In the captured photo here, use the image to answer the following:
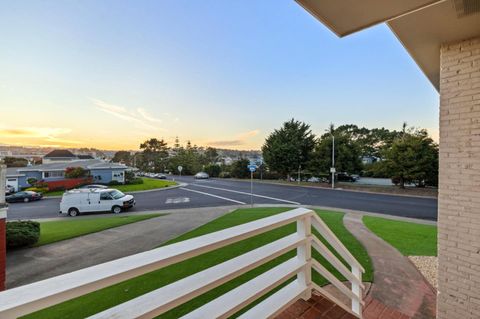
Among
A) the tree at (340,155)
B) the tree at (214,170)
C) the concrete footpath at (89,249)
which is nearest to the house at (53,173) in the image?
the tree at (214,170)

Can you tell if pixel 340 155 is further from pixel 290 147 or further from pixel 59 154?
pixel 59 154

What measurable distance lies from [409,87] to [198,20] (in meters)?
12.8

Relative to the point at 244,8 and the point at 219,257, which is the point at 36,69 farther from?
the point at 219,257

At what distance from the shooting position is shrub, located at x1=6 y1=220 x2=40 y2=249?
9109 mm

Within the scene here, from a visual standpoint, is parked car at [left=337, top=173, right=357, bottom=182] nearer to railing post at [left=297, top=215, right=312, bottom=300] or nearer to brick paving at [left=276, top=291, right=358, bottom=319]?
brick paving at [left=276, top=291, right=358, bottom=319]

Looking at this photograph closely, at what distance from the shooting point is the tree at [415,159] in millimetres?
20797

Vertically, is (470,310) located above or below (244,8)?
below

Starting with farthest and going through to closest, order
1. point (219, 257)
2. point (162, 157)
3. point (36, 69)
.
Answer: point (162, 157) < point (36, 69) < point (219, 257)

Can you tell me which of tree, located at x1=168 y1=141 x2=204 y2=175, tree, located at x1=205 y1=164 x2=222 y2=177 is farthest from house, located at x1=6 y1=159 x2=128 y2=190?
tree, located at x1=168 y1=141 x2=204 y2=175

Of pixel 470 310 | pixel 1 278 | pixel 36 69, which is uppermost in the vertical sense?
pixel 36 69

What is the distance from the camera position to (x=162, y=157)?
6238 cm

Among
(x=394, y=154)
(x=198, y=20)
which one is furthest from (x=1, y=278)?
(x=394, y=154)

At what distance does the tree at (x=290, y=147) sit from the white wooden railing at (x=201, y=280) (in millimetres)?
→ 29185

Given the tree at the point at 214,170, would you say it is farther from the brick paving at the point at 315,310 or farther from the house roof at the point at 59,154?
the brick paving at the point at 315,310
